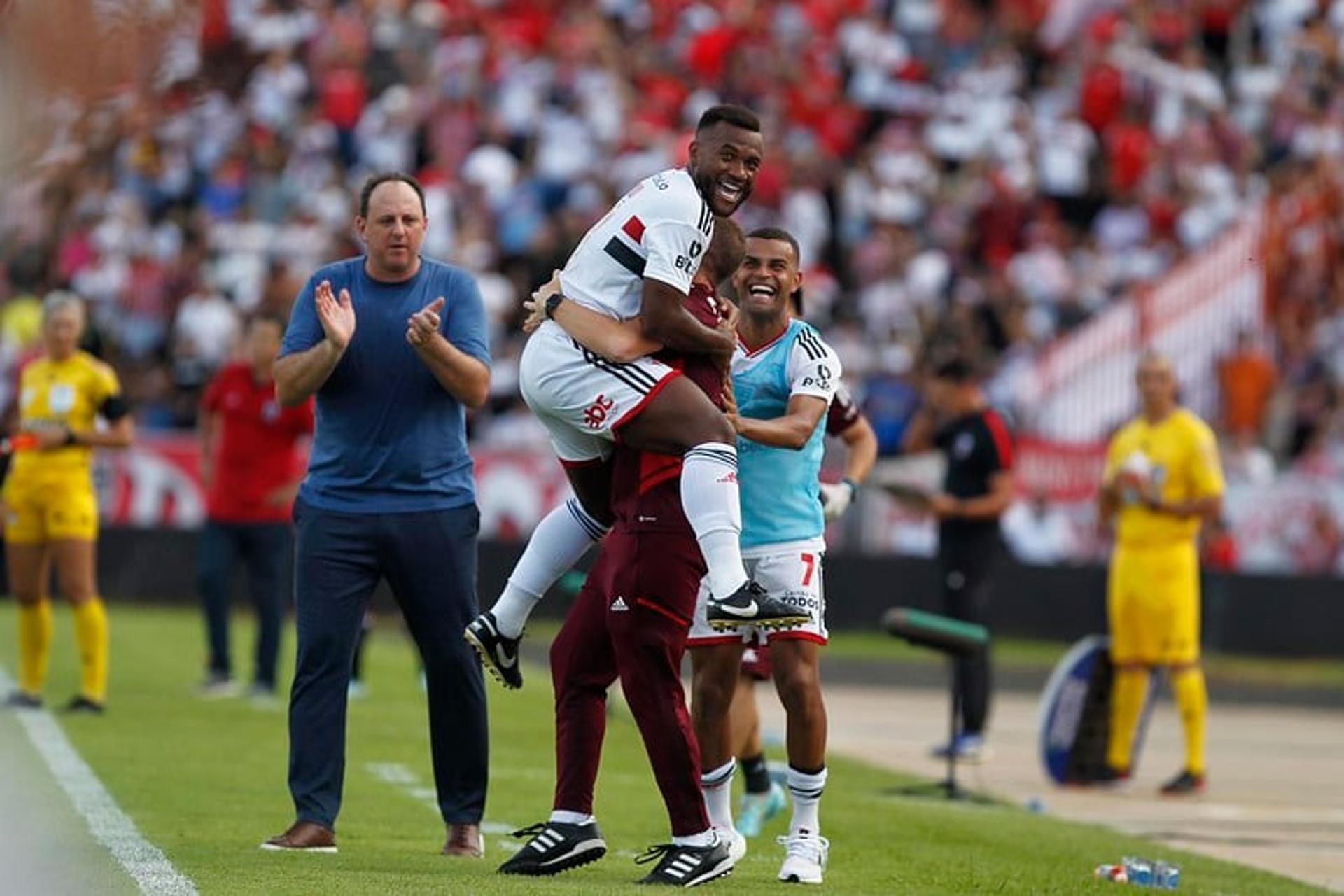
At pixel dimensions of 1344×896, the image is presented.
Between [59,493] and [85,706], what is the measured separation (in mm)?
1290

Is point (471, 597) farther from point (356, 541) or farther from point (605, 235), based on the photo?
point (605, 235)

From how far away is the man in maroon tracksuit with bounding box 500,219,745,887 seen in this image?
792 centimetres

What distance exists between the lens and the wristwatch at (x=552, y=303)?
8062mm

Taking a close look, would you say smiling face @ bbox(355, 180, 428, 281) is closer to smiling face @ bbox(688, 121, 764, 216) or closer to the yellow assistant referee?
smiling face @ bbox(688, 121, 764, 216)

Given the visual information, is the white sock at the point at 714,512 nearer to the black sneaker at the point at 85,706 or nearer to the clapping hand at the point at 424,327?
the clapping hand at the point at 424,327

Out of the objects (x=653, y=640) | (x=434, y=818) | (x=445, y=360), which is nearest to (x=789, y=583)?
(x=653, y=640)

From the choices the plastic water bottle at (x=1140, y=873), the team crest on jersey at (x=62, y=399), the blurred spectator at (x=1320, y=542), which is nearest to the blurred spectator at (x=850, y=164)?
the blurred spectator at (x=1320, y=542)

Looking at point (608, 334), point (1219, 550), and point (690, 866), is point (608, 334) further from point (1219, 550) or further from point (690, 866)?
point (1219, 550)

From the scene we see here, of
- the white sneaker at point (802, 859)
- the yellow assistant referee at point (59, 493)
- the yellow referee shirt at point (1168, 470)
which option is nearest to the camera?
the white sneaker at point (802, 859)

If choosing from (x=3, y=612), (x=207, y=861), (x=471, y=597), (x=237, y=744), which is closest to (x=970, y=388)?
(x=237, y=744)

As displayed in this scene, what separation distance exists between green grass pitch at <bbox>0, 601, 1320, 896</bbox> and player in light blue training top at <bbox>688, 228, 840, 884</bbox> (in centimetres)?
33

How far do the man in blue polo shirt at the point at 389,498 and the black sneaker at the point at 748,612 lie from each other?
1.59 metres

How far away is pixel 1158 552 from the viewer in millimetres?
14844

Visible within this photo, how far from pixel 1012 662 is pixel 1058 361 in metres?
4.64
